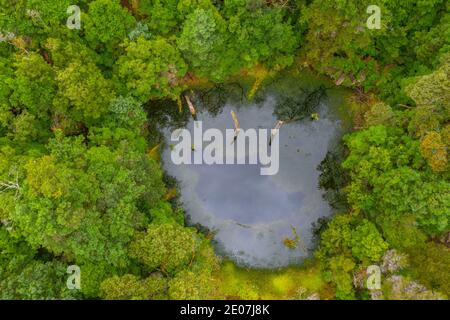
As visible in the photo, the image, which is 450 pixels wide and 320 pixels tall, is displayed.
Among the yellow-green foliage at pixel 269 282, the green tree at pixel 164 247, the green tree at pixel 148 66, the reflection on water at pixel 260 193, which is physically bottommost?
the yellow-green foliage at pixel 269 282

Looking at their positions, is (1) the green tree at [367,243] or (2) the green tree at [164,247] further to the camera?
(1) the green tree at [367,243]

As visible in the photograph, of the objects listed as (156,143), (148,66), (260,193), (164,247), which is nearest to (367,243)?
(260,193)

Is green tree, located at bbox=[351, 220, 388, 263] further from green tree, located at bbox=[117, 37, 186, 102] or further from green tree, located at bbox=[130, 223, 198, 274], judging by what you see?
green tree, located at bbox=[117, 37, 186, 102]

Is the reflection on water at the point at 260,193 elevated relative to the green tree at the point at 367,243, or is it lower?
elevated

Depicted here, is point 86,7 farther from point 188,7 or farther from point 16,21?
point 188,7

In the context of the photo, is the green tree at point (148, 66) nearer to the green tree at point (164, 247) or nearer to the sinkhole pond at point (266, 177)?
the sinkhole pond at point (266, 177)

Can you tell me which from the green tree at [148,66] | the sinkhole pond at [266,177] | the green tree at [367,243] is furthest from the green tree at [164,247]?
the green tree at [367,243]

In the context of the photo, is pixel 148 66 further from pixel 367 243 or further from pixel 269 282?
pixel 367 243

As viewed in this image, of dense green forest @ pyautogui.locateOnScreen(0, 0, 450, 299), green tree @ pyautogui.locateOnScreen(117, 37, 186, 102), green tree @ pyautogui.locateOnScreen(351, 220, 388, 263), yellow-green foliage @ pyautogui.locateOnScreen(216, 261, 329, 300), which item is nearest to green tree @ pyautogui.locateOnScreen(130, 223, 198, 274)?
dense green forest @ pyautogui.locateOnScreen(0, 0, 450, 299)
